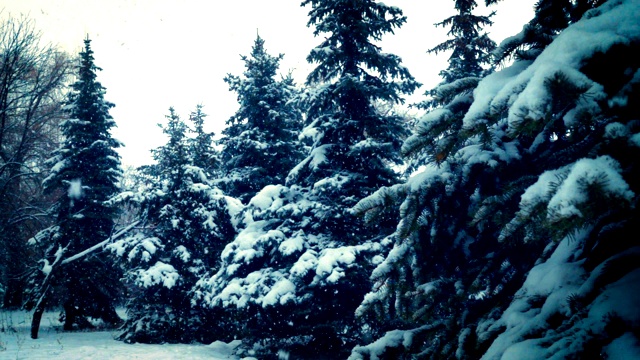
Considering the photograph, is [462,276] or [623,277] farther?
[462,276]

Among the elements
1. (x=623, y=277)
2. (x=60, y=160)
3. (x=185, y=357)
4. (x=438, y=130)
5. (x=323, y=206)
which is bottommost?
(x=185, y=357)

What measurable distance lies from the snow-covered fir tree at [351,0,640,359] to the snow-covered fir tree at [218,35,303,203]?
Result: 11518 millimetres

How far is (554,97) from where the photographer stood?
4.74 feet

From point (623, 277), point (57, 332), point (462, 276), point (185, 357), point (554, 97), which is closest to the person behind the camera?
point (554, 97)

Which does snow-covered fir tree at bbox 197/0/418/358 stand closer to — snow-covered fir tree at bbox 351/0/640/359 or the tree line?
the tree line

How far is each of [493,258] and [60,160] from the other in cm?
1973

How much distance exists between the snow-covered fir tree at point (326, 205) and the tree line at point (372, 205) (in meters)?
0.06

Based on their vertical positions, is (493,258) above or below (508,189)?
below

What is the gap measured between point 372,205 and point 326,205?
23.2 feet

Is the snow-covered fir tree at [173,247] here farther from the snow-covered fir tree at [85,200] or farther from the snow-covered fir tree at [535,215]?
the snow-covered fir tree at [535,215]

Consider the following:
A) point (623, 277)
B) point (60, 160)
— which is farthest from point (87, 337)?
point (623, 277)

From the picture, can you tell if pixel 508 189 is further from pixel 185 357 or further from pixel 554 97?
pixel 185 357

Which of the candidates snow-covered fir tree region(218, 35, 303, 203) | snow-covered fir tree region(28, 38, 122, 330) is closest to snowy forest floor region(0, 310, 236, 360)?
snow-covered fir tree region(28, 38, 122, 330)

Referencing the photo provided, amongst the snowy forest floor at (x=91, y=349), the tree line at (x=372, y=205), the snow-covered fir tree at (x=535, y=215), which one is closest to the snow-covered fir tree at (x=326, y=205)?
the tree line at (x=372, y=205)
